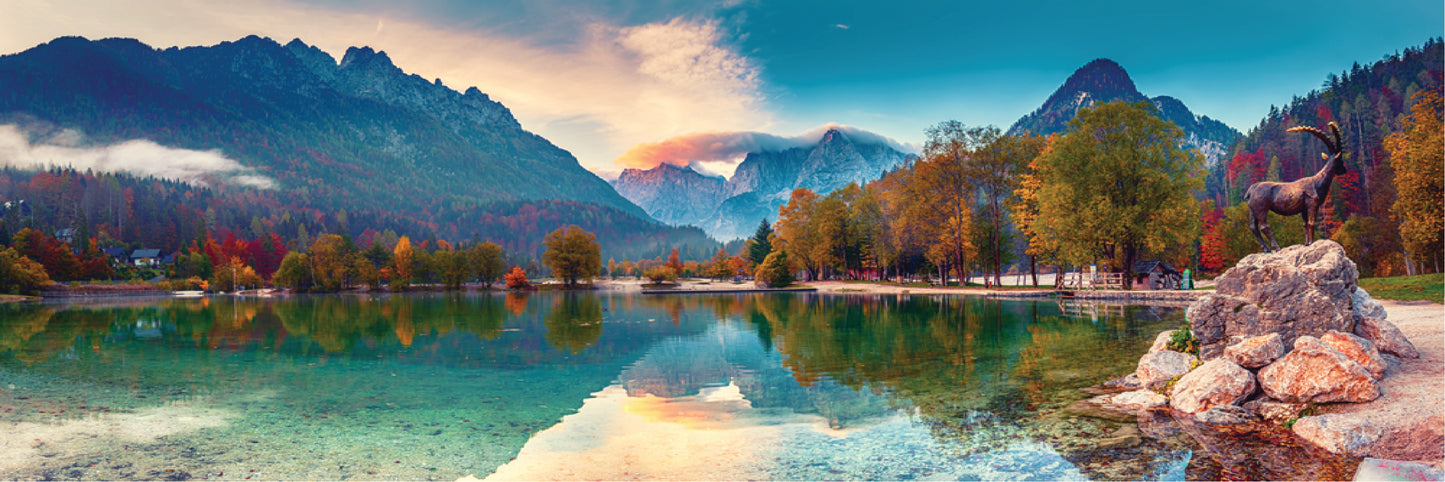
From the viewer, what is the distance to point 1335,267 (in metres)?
12.7

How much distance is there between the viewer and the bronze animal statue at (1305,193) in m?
15.5

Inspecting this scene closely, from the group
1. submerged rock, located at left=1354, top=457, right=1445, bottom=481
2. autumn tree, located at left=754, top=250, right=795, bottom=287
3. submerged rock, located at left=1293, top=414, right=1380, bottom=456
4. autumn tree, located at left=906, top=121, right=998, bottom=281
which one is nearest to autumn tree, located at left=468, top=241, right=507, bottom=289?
autumn tree, located at left=754, top=250, right=795, bottom=287

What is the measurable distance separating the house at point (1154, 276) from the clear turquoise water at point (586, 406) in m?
29.8

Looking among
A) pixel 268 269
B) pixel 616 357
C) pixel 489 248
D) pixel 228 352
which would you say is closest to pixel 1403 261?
pixel 616 357

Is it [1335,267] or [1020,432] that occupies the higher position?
[1335,267]

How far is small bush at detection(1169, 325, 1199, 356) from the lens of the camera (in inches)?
565

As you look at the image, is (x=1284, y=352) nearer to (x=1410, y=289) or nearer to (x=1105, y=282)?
(x=1410, y=289)

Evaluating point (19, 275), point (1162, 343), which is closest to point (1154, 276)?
point (1162, 343)

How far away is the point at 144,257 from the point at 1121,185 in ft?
585

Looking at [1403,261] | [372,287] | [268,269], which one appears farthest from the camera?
[268,269]

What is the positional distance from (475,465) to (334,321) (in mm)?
37392

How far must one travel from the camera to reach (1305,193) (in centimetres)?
1662

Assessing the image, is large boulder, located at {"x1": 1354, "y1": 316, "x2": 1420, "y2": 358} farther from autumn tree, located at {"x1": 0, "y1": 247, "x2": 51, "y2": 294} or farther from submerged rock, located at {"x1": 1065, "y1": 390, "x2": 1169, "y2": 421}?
autumn tree, located at {"x1": 0, "y1": 247, "x2": 51, "y2": 294}

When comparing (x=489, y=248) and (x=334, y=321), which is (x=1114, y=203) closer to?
(x=334, y=321)
